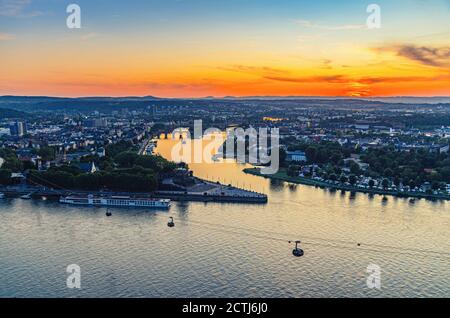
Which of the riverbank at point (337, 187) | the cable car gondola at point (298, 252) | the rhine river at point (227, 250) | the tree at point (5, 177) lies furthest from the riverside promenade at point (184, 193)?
the cable car gondola at point (298, 252)

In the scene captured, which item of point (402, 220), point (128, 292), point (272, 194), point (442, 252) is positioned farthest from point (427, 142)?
point (128, 292)

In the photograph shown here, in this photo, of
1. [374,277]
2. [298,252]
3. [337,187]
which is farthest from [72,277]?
[337,187]

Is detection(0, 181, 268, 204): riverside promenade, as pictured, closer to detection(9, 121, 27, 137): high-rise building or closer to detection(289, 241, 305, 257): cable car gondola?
detection(289, 241, 305, 257): cable car gondola

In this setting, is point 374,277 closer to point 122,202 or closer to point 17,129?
point 122,202

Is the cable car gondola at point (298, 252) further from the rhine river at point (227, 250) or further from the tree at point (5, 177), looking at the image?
the tree at point (5, 177)

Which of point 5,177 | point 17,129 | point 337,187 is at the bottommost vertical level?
point 337,187

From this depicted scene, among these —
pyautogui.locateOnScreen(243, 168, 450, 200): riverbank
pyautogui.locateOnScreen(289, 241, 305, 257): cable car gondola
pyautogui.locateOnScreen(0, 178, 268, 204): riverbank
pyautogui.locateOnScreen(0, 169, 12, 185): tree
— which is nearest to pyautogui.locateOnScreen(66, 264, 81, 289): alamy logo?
pyautogui.locateOnScreen(289, 241, 305, 257): cable car gondola
